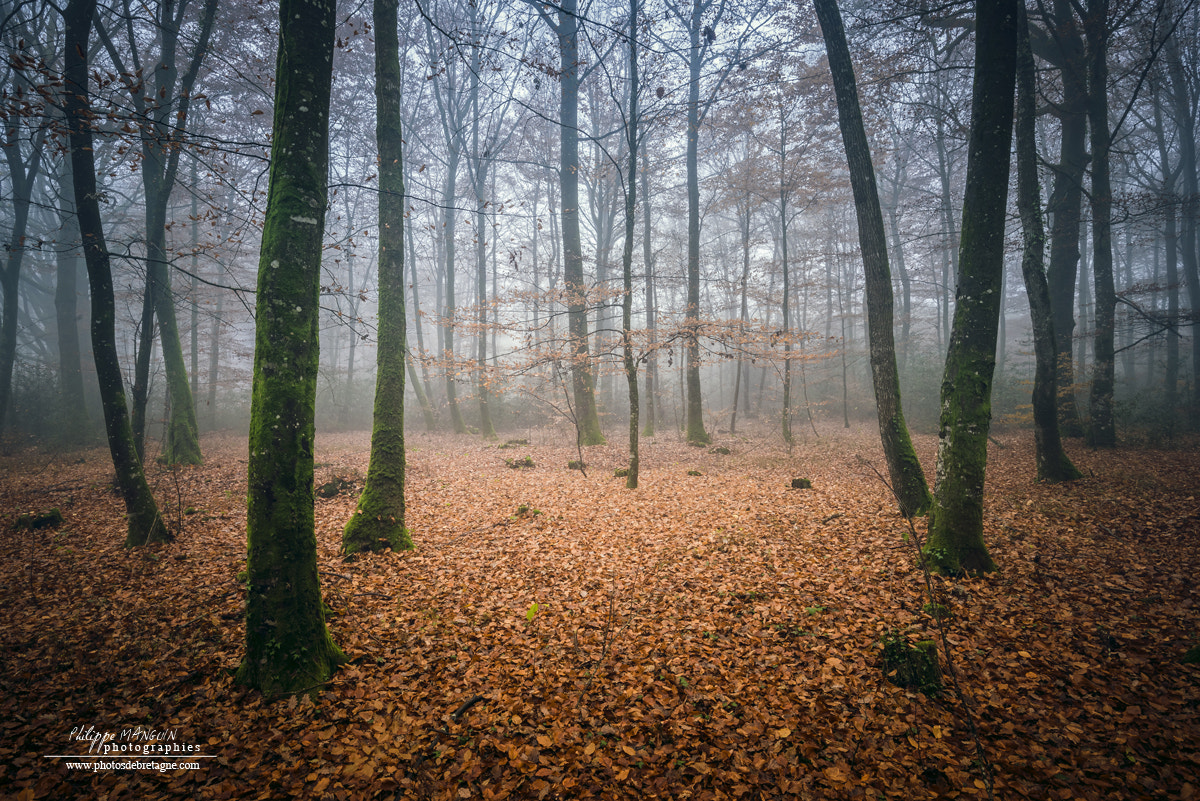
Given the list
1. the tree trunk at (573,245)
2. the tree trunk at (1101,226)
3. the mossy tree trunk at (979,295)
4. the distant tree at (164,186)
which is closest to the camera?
the mossy tree trunk at (979,295)

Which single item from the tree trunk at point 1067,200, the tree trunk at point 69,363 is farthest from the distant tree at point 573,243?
the tree trunk at point 69,363

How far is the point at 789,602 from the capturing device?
446 cm

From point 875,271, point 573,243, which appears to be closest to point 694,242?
point 573,243

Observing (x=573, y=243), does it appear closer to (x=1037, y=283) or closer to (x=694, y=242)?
(x=694, y=242)

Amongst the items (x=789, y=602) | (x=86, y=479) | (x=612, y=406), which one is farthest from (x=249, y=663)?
(x=612, y=406)

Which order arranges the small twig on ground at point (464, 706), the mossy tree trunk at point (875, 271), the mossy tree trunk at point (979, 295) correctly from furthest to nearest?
the mossy tree trunk at point (875, 271)
the mossy tree trunk at point (979, 295)
the small twig on ground at point (464, 706)

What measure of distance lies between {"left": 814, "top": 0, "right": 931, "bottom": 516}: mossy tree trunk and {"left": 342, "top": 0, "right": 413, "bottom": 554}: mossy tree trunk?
21.1ft

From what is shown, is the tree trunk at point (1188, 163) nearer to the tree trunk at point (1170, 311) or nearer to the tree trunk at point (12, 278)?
the tree trunk at point (1170, 311)

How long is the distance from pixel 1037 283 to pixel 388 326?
36.5 ft

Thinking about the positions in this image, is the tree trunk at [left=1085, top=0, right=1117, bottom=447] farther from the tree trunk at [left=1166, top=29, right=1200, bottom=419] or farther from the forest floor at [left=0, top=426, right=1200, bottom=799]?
the tree trunk at [left=1166, top=29, right=1200, bottom=419]

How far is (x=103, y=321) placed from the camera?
5801 millimetres

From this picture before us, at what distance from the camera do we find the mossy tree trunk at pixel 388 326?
5.99 meters

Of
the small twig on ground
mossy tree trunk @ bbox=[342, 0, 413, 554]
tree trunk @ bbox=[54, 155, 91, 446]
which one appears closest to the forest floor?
the small twig on ground

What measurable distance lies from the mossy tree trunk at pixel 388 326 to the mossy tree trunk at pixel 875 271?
6442 mm
